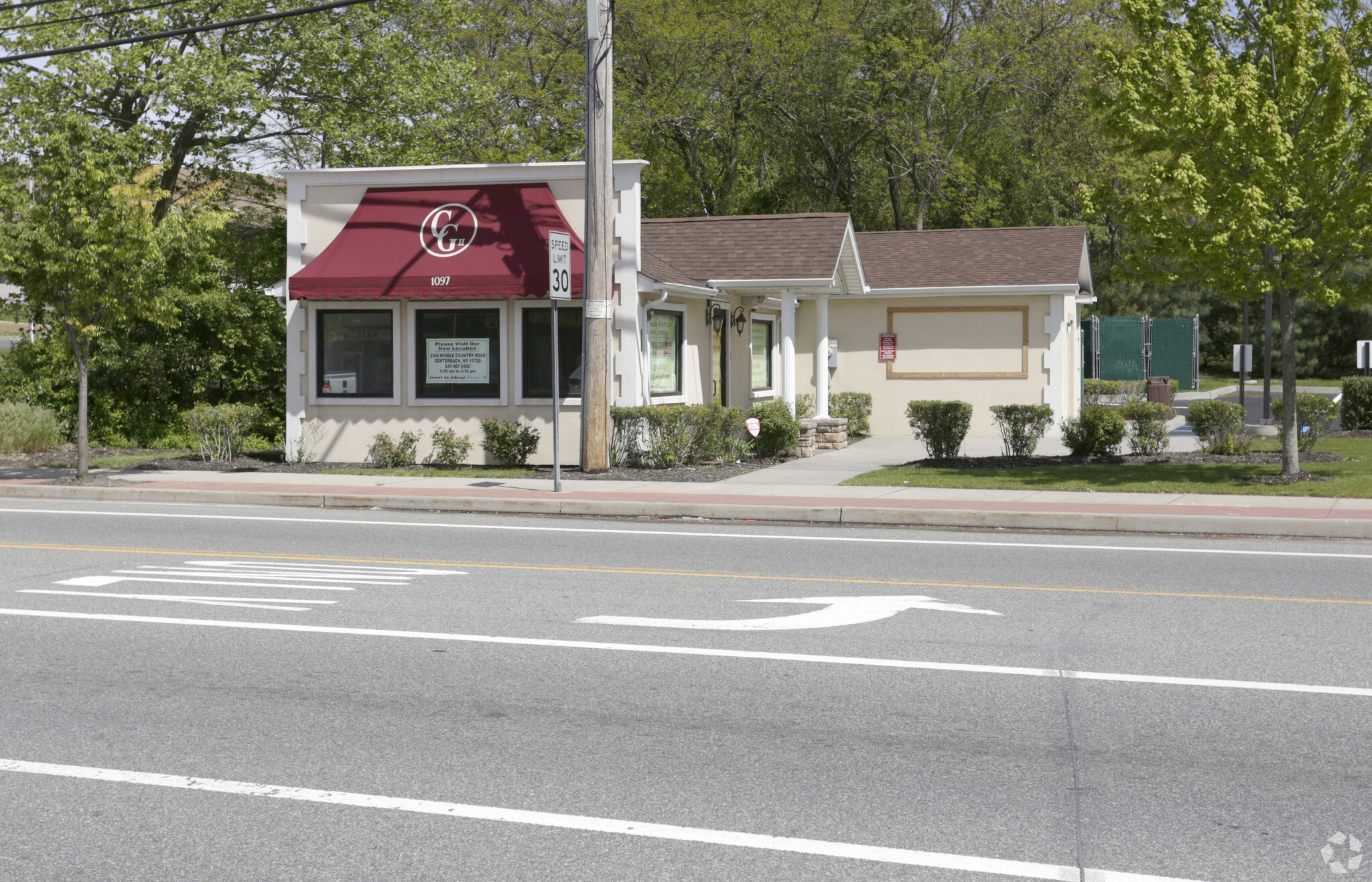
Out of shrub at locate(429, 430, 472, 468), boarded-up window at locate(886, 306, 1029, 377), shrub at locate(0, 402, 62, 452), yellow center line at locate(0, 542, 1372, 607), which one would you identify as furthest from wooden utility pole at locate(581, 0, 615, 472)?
boarded-up window at locate(886, 306, 1029, 377)

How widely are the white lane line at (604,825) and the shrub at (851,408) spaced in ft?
70.9

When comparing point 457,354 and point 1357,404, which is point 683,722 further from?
point 1357,404

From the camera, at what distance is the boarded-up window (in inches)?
1062

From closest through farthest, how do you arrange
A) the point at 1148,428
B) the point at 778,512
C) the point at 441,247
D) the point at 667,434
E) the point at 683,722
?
the point at 683,722
the point at 778,512
the point at 667,434
the point at 1148,428
the point at 441,247

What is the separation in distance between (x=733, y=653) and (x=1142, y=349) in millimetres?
41557

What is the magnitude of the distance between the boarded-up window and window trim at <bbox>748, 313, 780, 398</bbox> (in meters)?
2.31

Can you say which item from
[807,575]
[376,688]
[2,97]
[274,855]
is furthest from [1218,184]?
[2,97]

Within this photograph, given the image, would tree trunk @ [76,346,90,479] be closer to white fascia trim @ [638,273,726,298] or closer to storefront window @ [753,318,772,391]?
white fascia trim @ [638,273,726,298]

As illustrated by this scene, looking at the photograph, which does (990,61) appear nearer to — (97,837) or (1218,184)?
(1218,184)

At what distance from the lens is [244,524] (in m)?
14.2

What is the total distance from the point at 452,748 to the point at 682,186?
38.7 m

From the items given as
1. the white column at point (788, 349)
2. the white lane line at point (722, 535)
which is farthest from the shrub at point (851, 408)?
the white lane line at point (722, 535)

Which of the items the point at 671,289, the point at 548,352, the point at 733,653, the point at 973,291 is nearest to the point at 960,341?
the point at 973,291

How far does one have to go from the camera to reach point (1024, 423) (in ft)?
63.4
